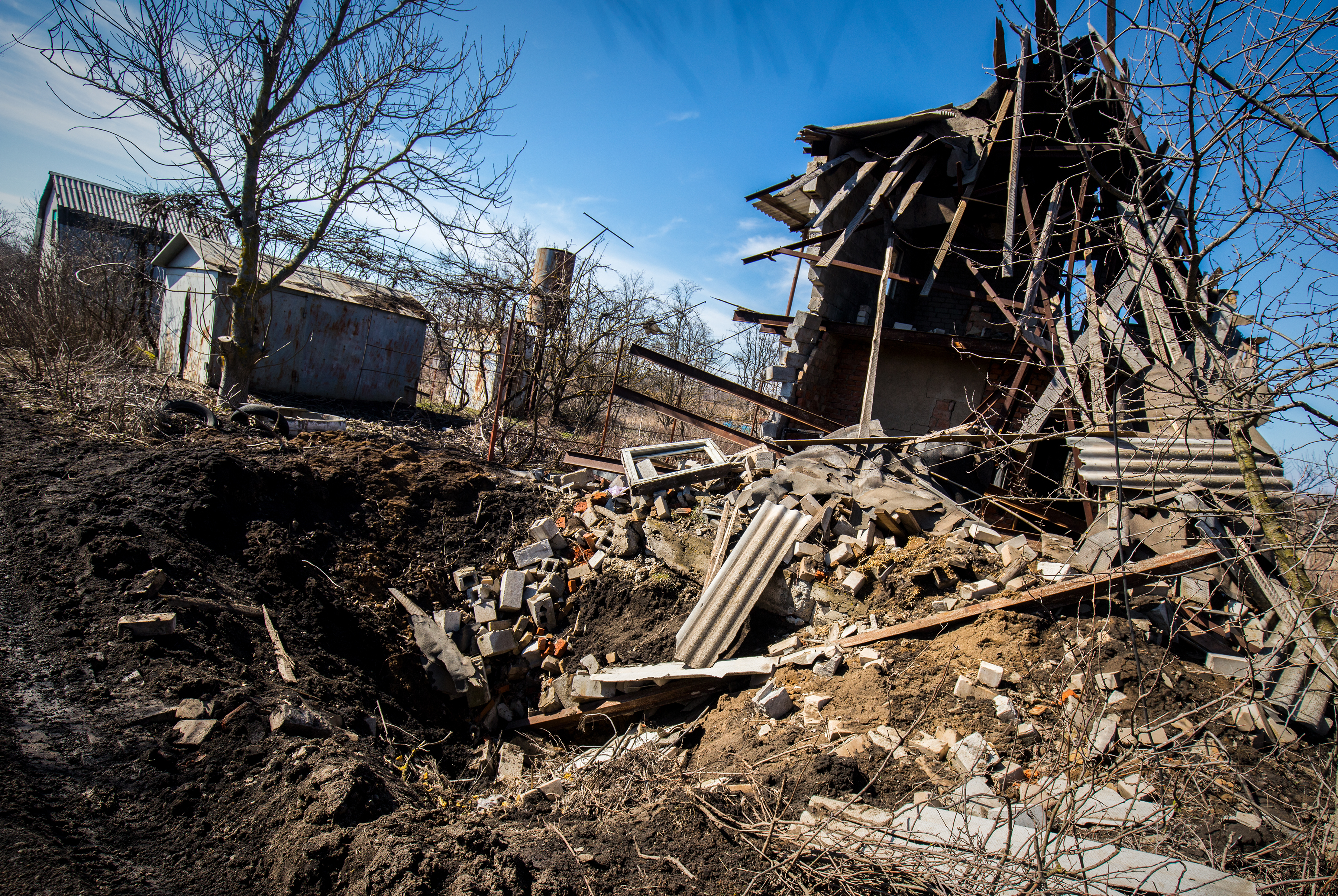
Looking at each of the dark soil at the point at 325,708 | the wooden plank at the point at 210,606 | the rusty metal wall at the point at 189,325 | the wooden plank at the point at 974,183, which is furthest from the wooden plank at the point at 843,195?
the rusty metal wall at the point at 189,325

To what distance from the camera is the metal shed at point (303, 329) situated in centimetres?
1227

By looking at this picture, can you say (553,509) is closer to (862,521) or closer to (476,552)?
(476,552)

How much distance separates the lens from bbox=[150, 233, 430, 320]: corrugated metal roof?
1250cm

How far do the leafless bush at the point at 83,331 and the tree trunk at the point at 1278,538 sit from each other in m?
10.3

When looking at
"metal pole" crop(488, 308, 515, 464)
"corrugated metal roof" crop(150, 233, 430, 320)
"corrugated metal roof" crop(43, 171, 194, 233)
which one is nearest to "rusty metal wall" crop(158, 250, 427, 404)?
"corrugated metal roof" crop(150, 233, 430, 320)

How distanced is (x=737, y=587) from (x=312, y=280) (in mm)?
13198

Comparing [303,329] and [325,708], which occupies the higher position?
[303,329]

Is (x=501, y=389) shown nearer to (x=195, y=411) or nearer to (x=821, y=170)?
(x=195, y=411)

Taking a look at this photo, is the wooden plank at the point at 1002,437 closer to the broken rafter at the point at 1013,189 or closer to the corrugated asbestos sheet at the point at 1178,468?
the corrugated asbestos sheet at the point at 1178,468

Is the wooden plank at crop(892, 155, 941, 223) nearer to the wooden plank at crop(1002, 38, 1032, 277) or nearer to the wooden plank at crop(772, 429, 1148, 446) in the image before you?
the wooden plank at crop(1002, 38, 1032, 277)

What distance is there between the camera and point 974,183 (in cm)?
911

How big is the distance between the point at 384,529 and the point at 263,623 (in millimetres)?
2107

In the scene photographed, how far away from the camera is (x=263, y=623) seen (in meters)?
4.43

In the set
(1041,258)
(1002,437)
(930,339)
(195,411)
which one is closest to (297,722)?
(1002,437)
